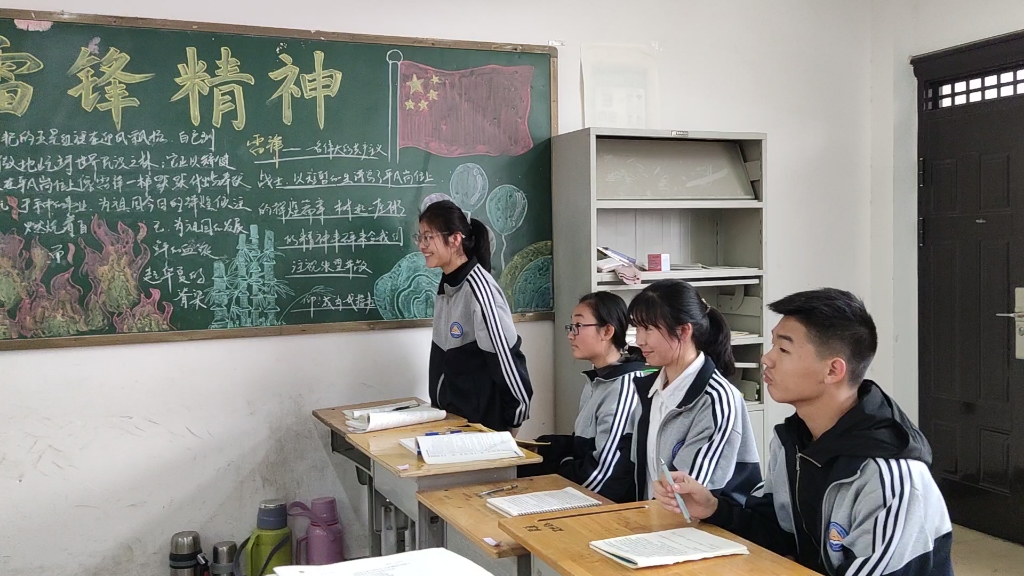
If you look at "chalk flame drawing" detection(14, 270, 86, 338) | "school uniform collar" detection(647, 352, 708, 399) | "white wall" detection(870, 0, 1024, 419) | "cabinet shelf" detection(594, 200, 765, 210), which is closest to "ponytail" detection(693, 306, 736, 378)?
"school uniform collar" detection(647, 352, 708, 399)

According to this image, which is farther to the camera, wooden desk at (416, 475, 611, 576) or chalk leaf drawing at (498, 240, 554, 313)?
chalk leaf drawing at (498, 240, 554, 313)

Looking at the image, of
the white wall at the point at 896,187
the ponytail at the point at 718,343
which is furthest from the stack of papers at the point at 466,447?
the white wall at the point at 896,187

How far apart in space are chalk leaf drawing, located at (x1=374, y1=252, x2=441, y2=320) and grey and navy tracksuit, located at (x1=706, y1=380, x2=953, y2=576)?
2233 millimetres

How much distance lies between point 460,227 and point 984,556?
271cm

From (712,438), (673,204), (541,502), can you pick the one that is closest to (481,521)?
(541,502)

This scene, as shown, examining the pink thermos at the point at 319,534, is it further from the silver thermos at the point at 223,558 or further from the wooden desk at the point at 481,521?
the wooden desk at the point at 481,521

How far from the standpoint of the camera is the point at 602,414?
299cm

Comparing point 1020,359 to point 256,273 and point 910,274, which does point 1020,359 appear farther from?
point 256,273

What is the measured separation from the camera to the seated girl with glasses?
282 cm

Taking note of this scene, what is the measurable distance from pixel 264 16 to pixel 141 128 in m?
0.66

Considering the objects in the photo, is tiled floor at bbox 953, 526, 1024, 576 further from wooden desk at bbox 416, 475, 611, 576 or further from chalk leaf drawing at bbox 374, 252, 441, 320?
chalk leaf drawing at bbox 374, 252, 441, 320

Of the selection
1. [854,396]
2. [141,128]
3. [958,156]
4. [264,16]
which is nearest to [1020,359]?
[958,156]

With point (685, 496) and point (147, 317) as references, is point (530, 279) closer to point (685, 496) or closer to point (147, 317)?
point (147, 317)

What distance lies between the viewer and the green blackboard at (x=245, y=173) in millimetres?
3514
